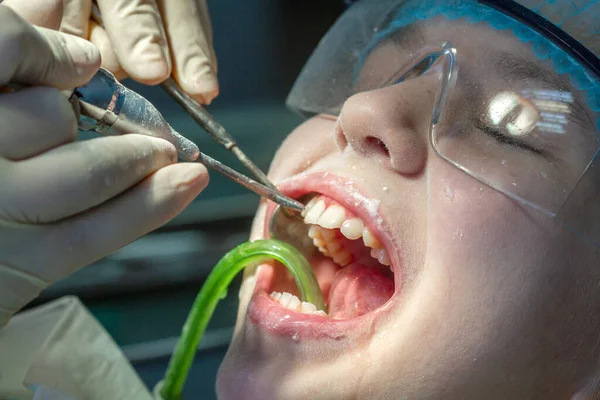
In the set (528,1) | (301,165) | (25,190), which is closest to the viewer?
(25,190)

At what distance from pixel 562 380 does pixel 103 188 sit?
2.61 feet

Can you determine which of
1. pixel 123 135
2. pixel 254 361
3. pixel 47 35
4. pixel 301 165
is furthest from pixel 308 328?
Answer: pixel 47 35

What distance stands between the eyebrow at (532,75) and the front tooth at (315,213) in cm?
38

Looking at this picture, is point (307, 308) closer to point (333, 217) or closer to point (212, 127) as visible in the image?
point (333, 217)

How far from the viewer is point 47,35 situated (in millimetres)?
823

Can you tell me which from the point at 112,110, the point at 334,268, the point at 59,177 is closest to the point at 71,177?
the point at 59,177

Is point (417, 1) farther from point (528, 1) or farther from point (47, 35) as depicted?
point (47, 35)

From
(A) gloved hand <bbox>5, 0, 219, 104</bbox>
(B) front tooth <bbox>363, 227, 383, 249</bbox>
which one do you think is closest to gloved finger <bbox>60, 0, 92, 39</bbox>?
(A) gloved hand <bbox>5, 0, 219, 104</bbox>

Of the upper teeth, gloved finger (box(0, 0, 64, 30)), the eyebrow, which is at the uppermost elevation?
the eyebrow

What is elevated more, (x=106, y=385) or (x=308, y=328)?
(x=308, y=328)

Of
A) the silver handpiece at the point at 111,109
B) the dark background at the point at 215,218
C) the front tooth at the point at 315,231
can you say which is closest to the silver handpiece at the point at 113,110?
the silver handpiece at the point at 111,109

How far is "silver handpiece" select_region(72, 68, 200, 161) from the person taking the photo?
0.87 metres

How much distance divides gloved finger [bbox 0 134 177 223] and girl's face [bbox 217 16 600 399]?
0.37 metres

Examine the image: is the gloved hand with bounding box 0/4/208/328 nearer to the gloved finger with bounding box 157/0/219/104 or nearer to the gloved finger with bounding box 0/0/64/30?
the gloved finger with bounding box 0/0/64/30
